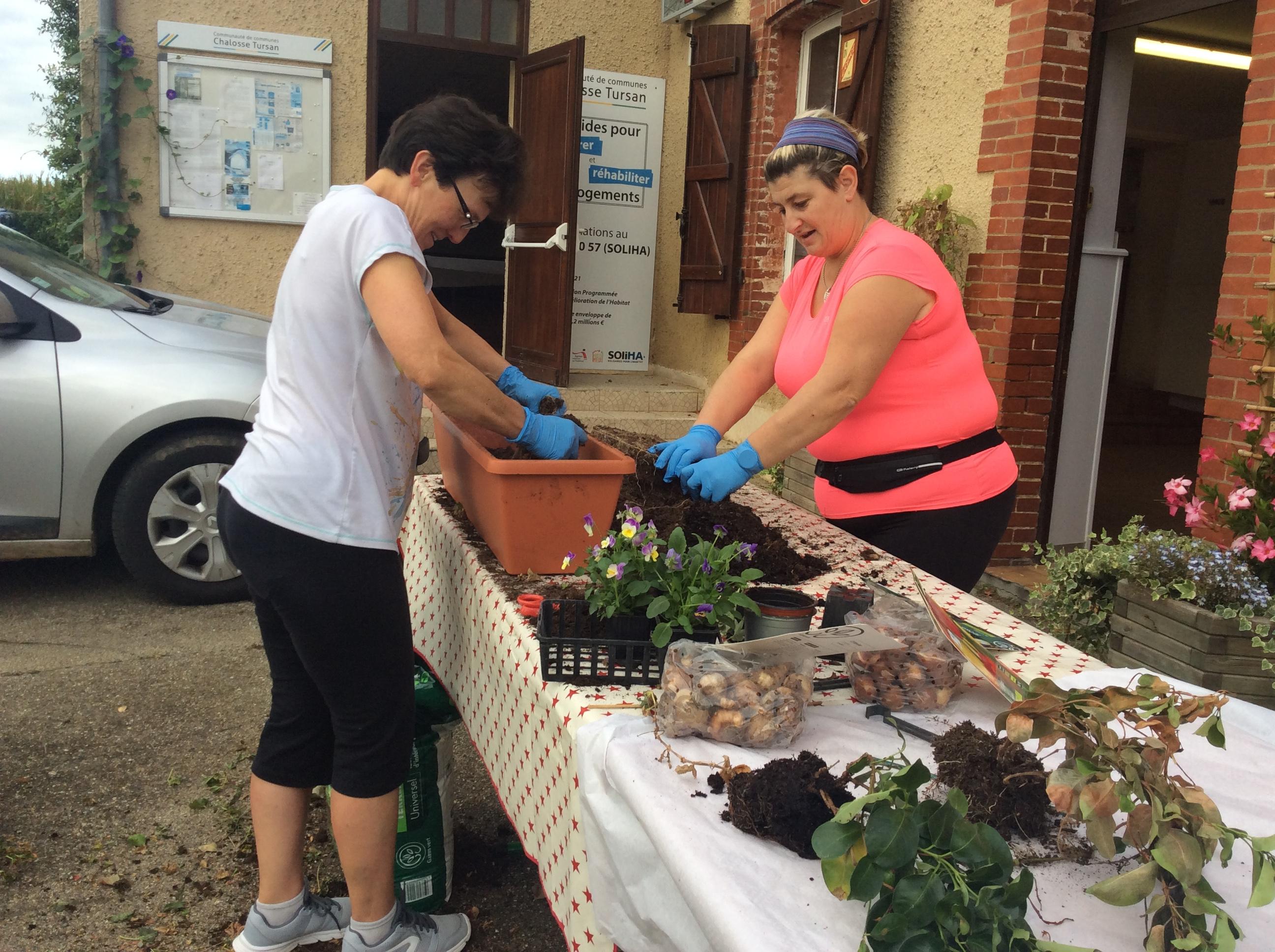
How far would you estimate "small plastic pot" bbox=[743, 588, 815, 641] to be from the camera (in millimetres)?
1719

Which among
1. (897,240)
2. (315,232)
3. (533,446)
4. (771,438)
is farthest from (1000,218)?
(315,232)

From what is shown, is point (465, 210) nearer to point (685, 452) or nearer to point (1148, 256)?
point (685, 452)

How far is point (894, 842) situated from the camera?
102cm

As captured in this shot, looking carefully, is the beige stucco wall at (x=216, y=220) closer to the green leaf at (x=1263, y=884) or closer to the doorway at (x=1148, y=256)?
the doorway at (x=1148, y=256)

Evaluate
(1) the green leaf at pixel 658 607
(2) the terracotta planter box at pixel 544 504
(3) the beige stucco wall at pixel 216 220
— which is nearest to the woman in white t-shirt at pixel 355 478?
(2) the terracotta planter box at pixel 544 504

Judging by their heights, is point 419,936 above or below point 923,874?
below

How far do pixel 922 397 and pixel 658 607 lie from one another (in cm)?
112

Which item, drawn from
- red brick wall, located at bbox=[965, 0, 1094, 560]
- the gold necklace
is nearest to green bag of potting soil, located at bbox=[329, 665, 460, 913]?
the gold necklace

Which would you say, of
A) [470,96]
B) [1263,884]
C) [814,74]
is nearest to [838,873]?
[1263,884]

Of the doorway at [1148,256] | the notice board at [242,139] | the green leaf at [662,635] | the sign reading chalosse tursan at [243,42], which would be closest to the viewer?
the green leaf at [662,635]

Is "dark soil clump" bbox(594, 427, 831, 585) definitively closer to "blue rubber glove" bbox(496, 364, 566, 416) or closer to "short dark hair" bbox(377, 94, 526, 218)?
"blue rubber glove" bbox(496, 364, 566, 416)

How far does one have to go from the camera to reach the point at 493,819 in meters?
3.09

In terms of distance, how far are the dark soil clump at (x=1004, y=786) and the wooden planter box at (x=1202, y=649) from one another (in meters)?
1.95

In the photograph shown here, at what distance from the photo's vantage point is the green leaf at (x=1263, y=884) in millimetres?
1011
